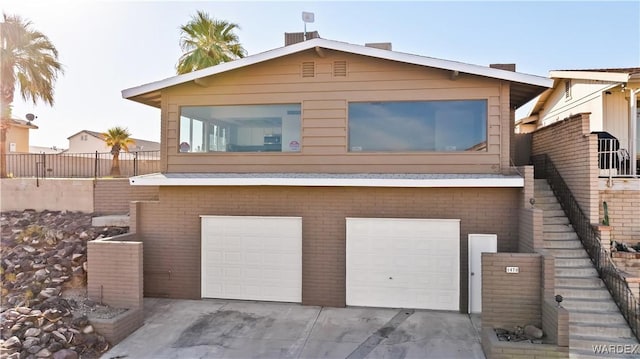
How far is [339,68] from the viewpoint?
950cm

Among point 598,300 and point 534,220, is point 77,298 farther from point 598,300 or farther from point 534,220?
point 598,300

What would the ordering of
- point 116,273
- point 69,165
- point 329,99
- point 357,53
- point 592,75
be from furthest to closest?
point 69,165, point 592,75, point 329,99, point 357,53, point 116,273

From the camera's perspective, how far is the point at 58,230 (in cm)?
1116

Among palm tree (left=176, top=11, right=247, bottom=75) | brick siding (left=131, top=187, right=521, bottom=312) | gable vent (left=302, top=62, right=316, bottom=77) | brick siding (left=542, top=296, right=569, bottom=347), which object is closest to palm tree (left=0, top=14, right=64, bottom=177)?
palm tree (left=176, top=11, right=247, bottom=75)

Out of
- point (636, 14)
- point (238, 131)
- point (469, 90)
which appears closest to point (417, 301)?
point (469, 90)

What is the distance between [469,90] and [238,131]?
5.69 metres

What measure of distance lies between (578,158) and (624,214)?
5.72ft

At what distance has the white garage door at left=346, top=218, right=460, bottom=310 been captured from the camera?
9.02 m

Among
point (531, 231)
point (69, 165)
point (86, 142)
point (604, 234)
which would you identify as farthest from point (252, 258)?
point (86, 142)

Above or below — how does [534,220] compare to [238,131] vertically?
below

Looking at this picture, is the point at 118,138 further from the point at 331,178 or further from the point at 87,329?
the point at 331,178

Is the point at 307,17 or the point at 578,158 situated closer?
the point at 578,158

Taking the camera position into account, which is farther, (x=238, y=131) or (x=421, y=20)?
(x=421, y=20)

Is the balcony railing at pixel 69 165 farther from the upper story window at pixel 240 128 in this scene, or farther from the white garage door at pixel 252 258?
the white garage door at pixel 252 258
